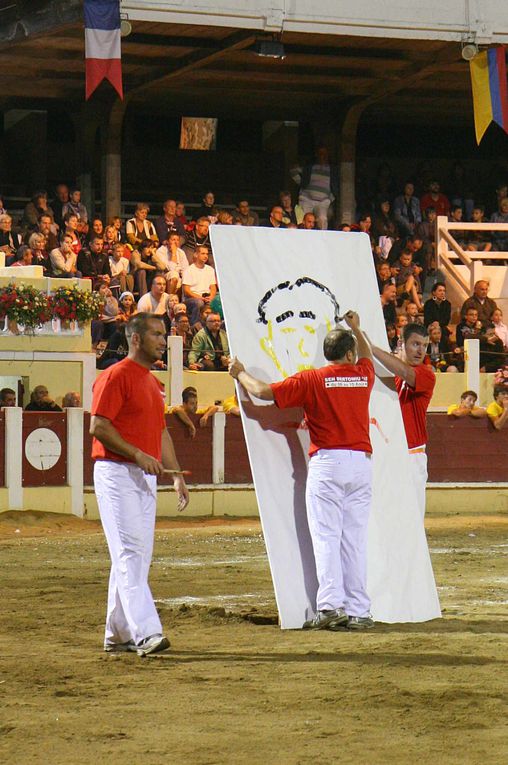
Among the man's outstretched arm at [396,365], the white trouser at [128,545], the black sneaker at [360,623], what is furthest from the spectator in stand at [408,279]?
the white trouser at [128,545]

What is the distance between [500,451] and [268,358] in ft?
37.1

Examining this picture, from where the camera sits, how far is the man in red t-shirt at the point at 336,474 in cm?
860

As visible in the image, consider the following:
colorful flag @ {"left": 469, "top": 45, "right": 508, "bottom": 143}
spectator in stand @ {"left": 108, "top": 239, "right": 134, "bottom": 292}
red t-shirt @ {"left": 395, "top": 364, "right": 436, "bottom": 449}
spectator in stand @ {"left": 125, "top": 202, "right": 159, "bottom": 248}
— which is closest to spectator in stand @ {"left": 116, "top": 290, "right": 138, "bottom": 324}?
spectator in stand @ {"left": 108, "top": 239, "right": 134, "bottom": 292}

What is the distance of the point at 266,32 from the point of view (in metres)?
22.0

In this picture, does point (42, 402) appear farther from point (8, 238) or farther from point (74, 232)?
point (74, 232)

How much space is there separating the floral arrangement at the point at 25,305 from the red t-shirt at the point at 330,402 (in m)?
10.0

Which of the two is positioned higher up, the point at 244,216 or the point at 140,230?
the point at 244,216

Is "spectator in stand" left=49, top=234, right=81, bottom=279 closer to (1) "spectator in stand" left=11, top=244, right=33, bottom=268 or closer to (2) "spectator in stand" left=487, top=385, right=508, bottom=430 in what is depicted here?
(1) "spectator in stand" left=11, top=244, right=33, bottom=268

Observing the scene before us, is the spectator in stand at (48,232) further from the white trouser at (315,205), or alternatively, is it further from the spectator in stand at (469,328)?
the spectator in stand at (469,328)

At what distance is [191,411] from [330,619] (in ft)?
33.7

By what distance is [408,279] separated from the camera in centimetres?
2228

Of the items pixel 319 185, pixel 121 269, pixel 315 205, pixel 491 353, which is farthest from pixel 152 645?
pixel 319 185

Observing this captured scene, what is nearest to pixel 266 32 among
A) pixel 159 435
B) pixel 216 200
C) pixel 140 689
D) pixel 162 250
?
pixel 162 250

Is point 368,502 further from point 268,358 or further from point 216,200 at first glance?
point 216,200
